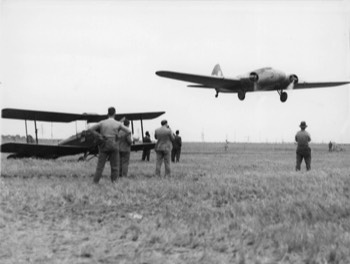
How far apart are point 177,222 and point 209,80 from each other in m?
27.6

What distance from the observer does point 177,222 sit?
20.6 feet

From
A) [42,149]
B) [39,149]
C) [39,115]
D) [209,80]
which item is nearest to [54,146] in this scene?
[42,149]

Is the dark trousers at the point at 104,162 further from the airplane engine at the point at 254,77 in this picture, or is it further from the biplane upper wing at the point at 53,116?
the airplane engine at the point at 254,77

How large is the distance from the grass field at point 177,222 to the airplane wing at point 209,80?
20.8 m

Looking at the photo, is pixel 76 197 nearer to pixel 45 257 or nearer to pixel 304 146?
pixel 45 257

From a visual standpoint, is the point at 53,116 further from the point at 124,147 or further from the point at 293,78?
A: the point at 293,78

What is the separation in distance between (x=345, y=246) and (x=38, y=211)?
4.95 metres

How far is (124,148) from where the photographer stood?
441 inches

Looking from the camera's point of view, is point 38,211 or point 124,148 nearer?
point 38,211

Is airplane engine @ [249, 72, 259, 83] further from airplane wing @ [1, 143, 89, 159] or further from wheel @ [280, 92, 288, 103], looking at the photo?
airplane wing @ [1, 143, 89, 159]

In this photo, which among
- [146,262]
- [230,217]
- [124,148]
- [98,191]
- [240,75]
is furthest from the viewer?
[240,75]

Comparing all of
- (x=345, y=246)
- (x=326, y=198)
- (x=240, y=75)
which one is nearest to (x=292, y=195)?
(x=326, y=198)

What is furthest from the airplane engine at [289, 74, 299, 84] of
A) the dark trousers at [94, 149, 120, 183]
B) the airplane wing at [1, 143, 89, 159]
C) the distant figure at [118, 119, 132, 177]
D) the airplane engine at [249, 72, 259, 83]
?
the dark trousers at [94, 149, 120, 183]

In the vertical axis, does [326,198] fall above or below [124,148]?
below
